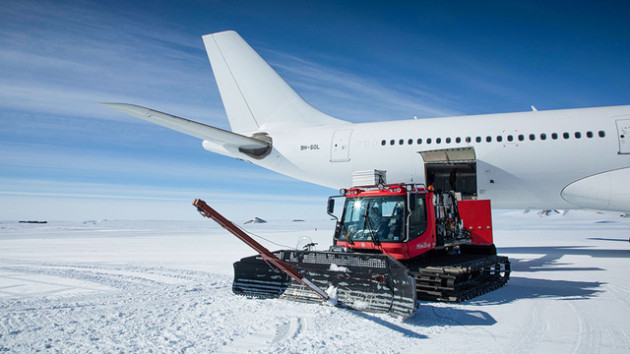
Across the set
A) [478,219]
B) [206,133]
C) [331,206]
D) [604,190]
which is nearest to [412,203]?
[331,206]

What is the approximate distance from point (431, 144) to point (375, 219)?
24.2ft

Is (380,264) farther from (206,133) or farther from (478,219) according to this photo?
(206,133)

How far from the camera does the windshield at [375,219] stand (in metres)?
5.99

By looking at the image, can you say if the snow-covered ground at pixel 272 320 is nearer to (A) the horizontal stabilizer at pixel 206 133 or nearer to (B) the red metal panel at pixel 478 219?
(B) the red metal panel at pixel 478 219

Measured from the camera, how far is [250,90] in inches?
622

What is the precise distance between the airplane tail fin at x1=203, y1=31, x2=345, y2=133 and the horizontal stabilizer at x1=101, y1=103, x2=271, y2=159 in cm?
128

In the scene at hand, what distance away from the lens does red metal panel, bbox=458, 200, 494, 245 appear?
8531 millimetres

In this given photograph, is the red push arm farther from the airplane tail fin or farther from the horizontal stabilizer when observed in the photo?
the airplane tail fin

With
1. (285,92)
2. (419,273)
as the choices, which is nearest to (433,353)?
(419,273)

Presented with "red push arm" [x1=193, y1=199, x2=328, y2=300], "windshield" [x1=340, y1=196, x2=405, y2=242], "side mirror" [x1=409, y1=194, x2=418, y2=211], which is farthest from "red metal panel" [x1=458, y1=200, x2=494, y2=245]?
"red push arm" [x1=193, y1=199, x2=328, y2=300]

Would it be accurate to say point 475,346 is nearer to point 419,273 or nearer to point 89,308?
point 419,273

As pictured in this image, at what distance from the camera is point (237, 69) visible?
15.6m

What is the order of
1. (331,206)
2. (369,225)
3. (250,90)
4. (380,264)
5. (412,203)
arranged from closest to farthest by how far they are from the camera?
(380,264) < (412,203) < (369,225) < (331,206) < (250,90)

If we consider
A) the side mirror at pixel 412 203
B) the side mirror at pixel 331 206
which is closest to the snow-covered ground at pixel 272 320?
the side mirror at pixel 412 203
